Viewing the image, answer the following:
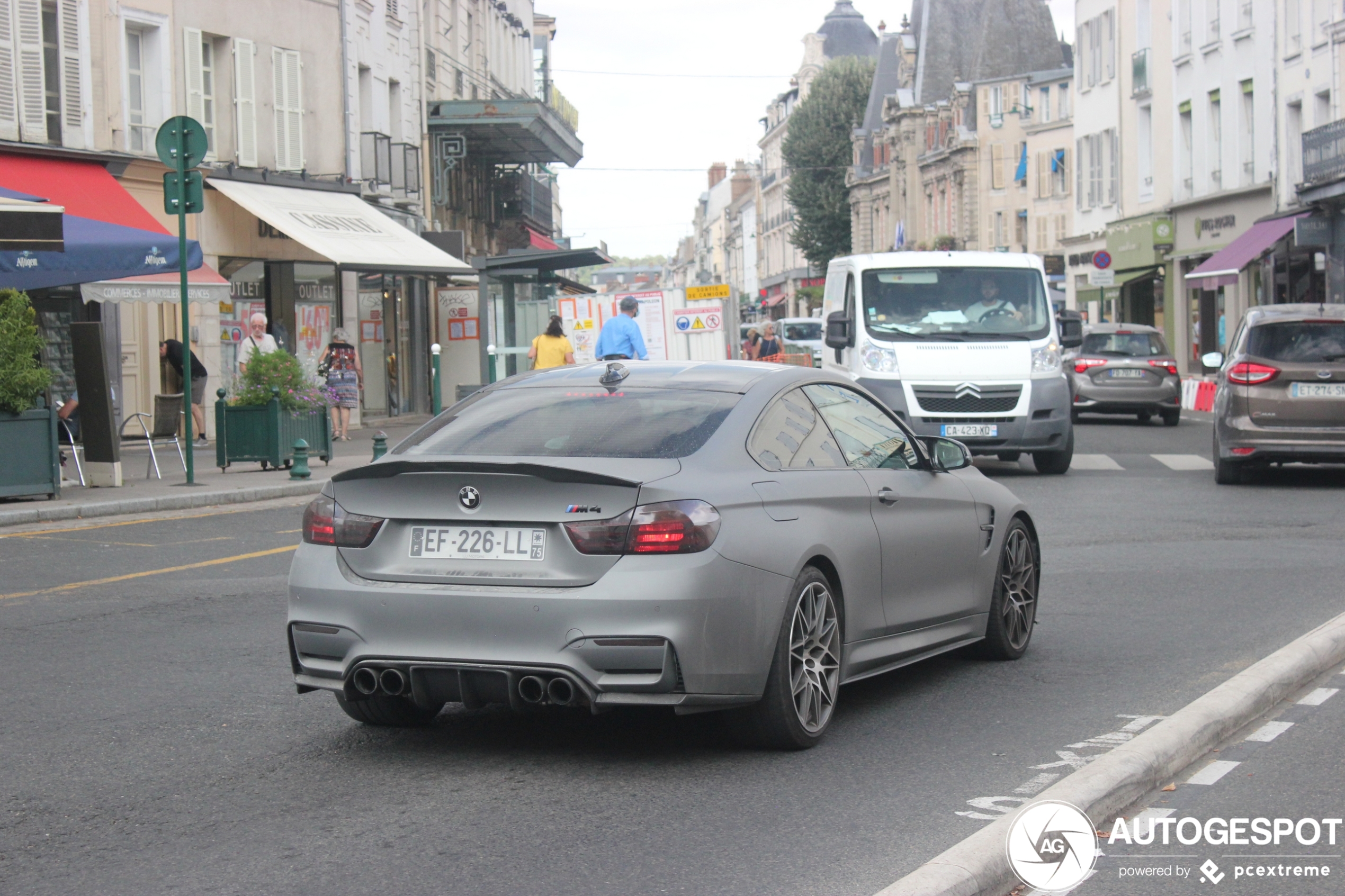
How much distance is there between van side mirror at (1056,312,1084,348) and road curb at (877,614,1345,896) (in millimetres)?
10575

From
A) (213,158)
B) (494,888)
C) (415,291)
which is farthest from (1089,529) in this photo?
(415,291)

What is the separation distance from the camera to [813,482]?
6.21 m

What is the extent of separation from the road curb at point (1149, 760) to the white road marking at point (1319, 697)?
7 centimetres

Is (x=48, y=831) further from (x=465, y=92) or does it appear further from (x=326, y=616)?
(x=465, y=92)

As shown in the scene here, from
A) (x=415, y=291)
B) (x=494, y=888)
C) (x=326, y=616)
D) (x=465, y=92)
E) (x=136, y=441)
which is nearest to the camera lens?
(x=494, y=888)

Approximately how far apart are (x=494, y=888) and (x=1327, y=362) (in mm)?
13695

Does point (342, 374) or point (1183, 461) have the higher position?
point (342, 374)

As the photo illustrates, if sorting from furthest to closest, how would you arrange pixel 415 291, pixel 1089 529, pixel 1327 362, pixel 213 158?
pixel 415 291, pixel 213 158, pixel 1327 362, pixel 1089 529

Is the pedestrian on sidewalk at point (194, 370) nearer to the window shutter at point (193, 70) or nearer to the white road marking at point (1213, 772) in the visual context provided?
the window shutter at point (193, 70)

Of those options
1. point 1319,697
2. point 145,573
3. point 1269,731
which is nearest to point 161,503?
point 145,573

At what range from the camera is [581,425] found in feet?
20.0

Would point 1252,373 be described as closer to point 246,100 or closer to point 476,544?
point 476,544

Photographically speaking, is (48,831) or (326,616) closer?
(48,831)

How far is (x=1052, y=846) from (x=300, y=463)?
14.5 m
